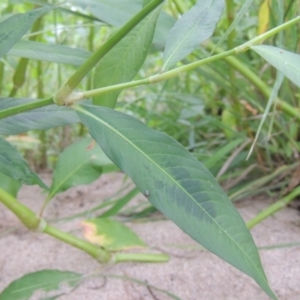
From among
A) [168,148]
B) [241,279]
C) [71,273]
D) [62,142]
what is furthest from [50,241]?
[62,142]

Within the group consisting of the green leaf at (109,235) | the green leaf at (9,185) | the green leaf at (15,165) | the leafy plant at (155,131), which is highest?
the leafy plant at (155,131)

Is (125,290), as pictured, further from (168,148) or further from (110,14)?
(110,14)

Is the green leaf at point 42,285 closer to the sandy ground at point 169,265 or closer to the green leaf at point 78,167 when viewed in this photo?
the sandy ground at point 169,265

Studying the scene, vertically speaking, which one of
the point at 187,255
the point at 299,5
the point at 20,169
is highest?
the point at 299,5

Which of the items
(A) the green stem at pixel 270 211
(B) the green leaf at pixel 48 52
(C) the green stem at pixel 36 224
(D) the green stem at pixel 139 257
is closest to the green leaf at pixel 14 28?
(B) the green leaf at pixel 48 52

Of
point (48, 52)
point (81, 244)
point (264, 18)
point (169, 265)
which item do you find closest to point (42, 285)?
point (81, 244)

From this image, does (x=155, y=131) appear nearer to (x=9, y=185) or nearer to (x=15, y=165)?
(x=15, y=165)
